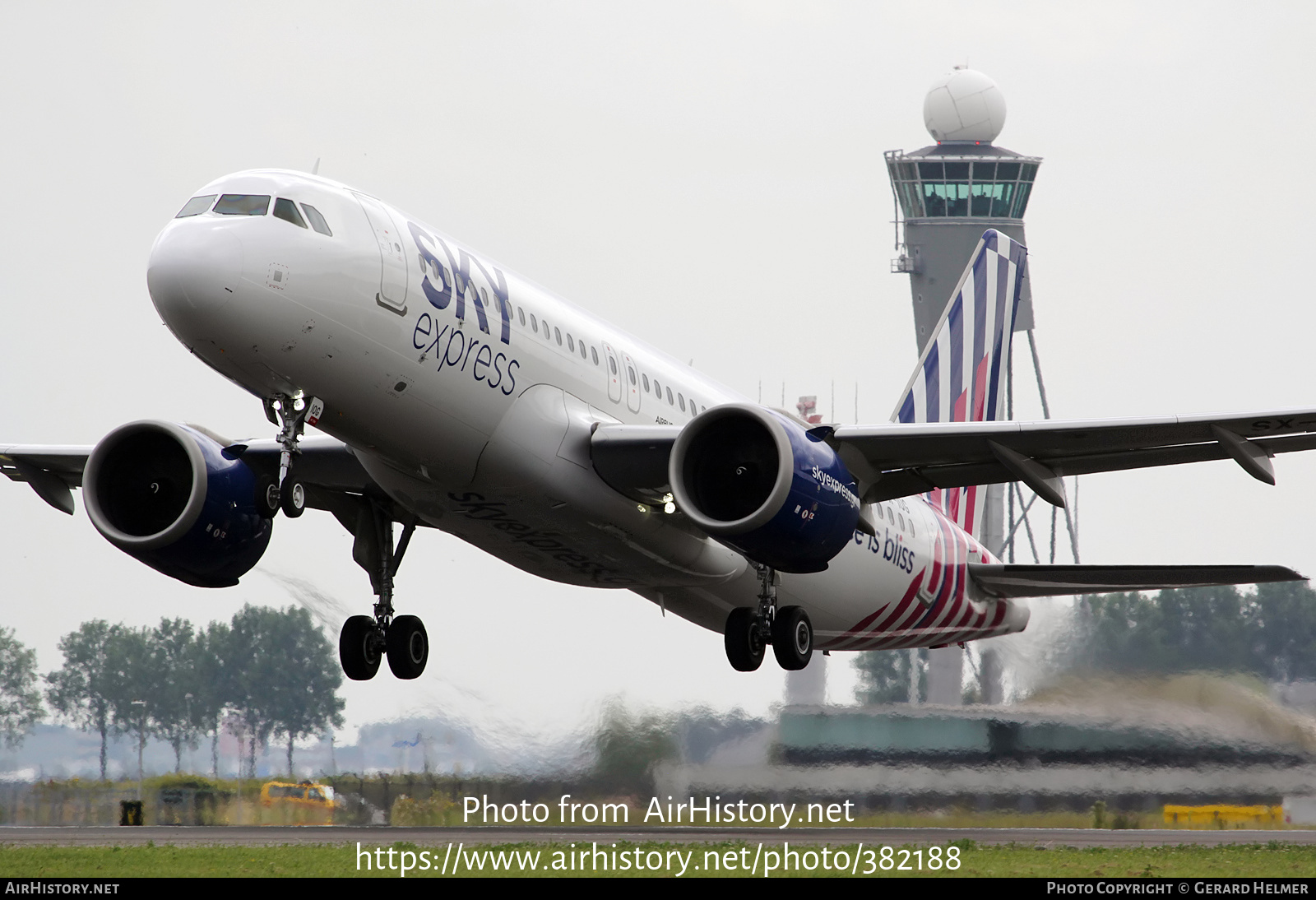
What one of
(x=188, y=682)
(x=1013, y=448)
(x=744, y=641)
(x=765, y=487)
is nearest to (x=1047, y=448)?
(x=1013, y=448)

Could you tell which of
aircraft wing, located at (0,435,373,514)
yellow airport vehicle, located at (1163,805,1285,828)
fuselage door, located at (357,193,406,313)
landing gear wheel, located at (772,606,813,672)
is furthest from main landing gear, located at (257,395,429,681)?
yellow airport vehicle, located at (1163,805,1285,828)

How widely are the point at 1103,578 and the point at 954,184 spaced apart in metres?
52.4

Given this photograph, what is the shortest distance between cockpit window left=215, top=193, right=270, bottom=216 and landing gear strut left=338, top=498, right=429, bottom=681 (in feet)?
23.0

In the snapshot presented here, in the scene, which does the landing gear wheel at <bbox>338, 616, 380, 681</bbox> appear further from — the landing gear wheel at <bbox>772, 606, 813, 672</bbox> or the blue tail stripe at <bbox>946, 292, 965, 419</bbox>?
the blue tail stripe at <bbox>946, 292, 965, 419</bbox>

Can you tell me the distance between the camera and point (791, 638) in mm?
23359

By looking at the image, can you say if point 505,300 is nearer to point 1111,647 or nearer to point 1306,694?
point 1111,647


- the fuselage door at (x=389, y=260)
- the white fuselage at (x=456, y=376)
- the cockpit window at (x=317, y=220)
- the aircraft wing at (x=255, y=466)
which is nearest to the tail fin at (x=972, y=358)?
the white fuselage at (x=456, y=376)

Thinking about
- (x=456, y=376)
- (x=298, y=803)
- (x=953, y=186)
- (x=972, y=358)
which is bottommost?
(x=298, y=803)

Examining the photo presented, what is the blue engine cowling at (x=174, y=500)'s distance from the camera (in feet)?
74.9

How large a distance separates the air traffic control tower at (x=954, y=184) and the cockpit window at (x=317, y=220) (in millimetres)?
58848

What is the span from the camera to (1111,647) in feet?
97.4

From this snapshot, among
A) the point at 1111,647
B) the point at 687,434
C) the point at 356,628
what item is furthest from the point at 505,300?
the point at 1111,647

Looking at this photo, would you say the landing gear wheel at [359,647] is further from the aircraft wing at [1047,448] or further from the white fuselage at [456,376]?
A: the aircraft wing at [1047,448]

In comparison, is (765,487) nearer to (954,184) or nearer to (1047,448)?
(1047,448)
